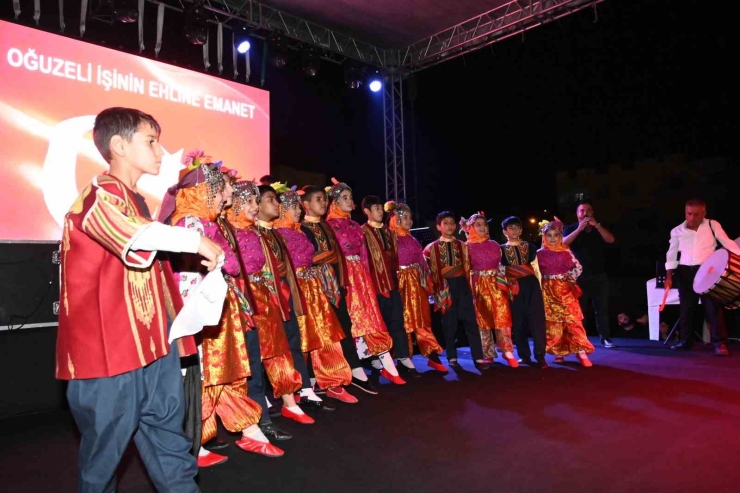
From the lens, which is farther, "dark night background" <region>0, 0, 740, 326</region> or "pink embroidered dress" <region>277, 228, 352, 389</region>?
"dark night background" <region>0, 0, 740, 326</region>

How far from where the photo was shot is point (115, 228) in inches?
61.1

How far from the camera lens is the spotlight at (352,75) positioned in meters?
7.59

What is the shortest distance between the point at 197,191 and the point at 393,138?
5.71 m

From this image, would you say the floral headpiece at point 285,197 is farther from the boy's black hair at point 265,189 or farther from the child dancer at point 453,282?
the child dancer at point 453,282

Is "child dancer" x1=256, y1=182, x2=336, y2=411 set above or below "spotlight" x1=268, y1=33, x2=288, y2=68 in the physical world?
below

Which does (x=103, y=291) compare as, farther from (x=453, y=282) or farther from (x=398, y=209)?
(x=453, y=282)

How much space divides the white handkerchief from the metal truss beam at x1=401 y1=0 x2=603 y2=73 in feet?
19.2

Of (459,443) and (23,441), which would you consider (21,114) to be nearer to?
(23,441)

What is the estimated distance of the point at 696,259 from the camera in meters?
6.08

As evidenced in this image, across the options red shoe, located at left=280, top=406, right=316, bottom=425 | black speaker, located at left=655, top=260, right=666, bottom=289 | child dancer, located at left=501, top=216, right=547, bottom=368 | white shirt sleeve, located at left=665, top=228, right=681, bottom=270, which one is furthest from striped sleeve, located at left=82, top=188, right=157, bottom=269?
black speaker, located at left=655, top=260, right=666, bottom=289

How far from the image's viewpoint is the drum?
5566mm

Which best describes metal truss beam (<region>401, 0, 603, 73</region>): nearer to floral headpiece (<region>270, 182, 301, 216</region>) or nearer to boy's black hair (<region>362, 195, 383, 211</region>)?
boy's black hair (<region>362, 195, 383, 211</region>)

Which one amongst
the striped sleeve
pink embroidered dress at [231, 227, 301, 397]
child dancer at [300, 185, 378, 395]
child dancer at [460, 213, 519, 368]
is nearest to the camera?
the striped sleeve

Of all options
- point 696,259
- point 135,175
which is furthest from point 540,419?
point 696,259
